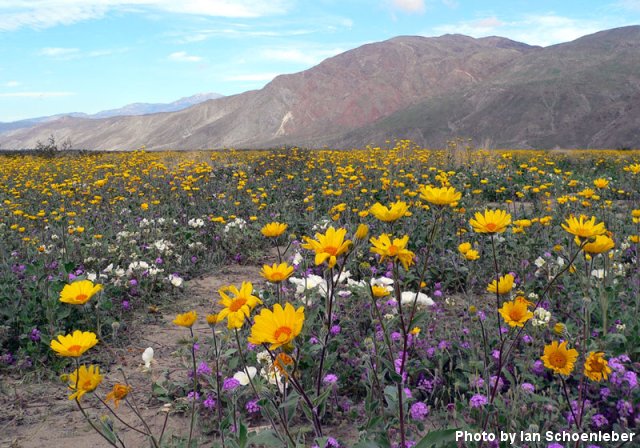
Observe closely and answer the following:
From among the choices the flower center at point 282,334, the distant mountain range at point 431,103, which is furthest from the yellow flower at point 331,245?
the distant mountain range at point 431,103

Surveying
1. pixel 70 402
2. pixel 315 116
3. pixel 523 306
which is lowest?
pixel 70 402

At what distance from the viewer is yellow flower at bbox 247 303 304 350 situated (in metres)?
1.32

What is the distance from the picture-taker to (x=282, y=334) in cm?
133

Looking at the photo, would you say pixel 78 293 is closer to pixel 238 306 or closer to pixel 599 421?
pixel 238 306

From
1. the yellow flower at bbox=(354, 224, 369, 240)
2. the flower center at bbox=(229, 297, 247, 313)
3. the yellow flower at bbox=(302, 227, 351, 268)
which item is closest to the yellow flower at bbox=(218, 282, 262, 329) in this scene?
the flower center at bbox=(229, 297, 247, 313)

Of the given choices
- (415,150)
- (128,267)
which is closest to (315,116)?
(415,150)

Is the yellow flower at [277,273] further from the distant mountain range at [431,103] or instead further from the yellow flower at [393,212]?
the distant mountain range at [431,103]

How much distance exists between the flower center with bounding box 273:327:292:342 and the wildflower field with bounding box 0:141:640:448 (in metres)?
0.02

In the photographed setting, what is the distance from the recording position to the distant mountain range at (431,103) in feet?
222

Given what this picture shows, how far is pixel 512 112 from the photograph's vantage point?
240 ft

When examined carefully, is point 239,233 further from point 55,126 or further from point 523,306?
point 55,126

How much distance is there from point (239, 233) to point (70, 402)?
9.93 feet

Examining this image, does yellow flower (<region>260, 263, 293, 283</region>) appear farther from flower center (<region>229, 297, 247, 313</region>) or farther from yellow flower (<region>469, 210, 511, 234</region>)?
yellow flower (<region>469, 210, 511, 234</region>)

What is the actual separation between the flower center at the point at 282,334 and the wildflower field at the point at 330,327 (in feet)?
0.06
